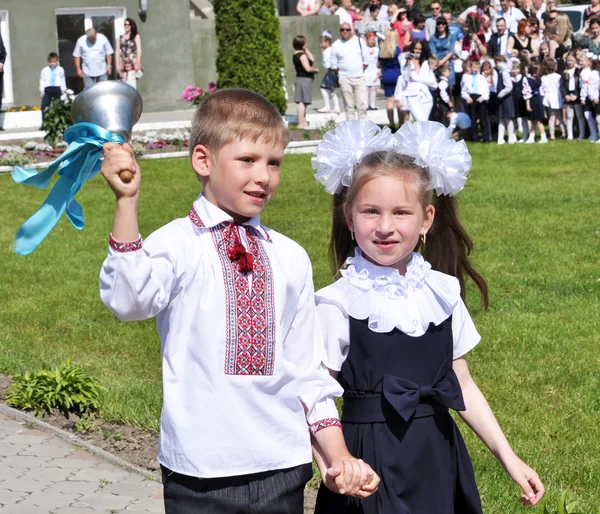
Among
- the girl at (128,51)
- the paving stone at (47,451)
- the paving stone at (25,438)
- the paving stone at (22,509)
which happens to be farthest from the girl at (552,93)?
the paving stone at (22,509)

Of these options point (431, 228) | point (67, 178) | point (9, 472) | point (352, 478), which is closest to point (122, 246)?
point (67, 178)

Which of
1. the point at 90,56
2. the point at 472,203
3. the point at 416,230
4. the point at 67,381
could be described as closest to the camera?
the point at 416,230

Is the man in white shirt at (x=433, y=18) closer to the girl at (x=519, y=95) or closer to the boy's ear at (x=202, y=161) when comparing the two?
the girl at (x=519, y=95)

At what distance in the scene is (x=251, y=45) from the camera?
19.2m

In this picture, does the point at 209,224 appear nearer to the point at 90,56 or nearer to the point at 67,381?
the point at 67,381

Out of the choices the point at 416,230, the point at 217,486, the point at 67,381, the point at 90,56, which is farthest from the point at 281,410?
the point at 90,56

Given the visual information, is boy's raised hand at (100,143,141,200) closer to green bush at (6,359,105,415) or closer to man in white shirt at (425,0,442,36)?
green bush at (6,359,105,415)

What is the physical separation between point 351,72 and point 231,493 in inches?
679

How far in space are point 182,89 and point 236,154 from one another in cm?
2206

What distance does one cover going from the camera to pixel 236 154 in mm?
2869

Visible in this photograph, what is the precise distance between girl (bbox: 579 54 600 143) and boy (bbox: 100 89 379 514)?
15667mm

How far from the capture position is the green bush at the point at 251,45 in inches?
755

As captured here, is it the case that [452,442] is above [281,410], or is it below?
below

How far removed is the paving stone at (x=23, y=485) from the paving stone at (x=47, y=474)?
0.03 m
